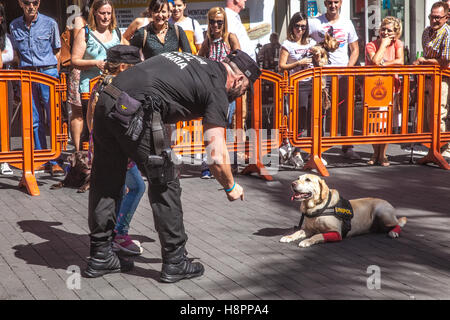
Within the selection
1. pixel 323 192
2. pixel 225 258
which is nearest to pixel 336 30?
pixel 323 192

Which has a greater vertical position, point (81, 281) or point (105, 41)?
point (105, 41)

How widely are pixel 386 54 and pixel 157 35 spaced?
365 centimetres

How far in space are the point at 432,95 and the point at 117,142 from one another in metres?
6.17

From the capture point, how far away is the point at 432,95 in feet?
32.4

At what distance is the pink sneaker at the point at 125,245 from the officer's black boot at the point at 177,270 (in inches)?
27.9

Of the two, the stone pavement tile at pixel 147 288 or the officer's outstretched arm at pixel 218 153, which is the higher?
the officer's outstretched arm at pixel 218 153

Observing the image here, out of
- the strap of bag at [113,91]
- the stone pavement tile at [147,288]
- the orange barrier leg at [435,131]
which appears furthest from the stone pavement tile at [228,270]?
the orange barrier leg at [435,131]

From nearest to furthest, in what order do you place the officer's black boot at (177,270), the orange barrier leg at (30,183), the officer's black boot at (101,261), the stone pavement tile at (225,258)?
1. the officer's black boot at (177,270)
2. the officer's black boot at (101,261)
3. the stone pavement tile at (225,258)
4. the orange barrier leg at (30,183)

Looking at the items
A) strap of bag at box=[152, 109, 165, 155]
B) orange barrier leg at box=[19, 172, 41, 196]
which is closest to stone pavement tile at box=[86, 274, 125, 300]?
strap of bag at box=[152, 109, 165, 155]

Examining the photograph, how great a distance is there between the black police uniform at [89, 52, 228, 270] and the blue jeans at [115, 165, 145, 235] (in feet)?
1.81

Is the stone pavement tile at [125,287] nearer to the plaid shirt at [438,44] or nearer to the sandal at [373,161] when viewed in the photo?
the sandal at [373,161]

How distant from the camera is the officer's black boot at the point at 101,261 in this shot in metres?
5.09
